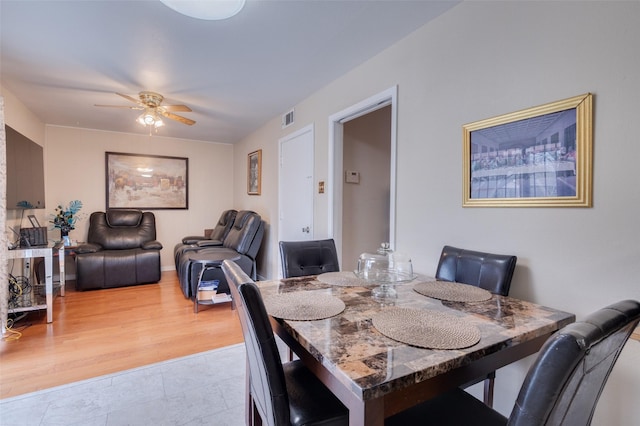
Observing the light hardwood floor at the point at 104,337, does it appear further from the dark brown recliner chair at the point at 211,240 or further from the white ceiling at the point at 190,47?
the white ceiling at the point at 190,47

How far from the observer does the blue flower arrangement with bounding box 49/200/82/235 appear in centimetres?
413

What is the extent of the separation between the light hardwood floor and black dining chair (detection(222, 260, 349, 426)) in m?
1.64

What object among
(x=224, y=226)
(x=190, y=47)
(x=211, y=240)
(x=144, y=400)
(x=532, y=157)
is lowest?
(x=144, y=400)

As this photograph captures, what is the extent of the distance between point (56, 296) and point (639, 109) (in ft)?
17.5

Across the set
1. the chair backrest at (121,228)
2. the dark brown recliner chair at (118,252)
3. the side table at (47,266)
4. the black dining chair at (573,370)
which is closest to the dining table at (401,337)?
the black dining chair at (573,370)

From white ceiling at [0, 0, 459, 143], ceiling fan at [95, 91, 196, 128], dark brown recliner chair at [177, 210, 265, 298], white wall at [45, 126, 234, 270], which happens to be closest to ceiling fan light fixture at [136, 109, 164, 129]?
ceiling fan at [95, 91, 196, 128]

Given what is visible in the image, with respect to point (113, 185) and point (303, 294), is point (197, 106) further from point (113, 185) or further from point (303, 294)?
point (303, 294)

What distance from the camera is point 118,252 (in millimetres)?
4211

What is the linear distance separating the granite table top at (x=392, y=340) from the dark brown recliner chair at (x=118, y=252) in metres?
3.66

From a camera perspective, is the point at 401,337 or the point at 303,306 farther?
the point at 303,306

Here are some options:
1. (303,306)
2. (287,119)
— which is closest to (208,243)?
(287,119)

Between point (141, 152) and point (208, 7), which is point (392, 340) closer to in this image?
point (208, 7)

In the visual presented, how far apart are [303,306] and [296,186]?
7.86ft

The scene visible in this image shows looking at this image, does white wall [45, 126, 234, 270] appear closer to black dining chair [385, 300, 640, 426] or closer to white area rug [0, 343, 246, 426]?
white area rug [0, 343, 246, 426]
